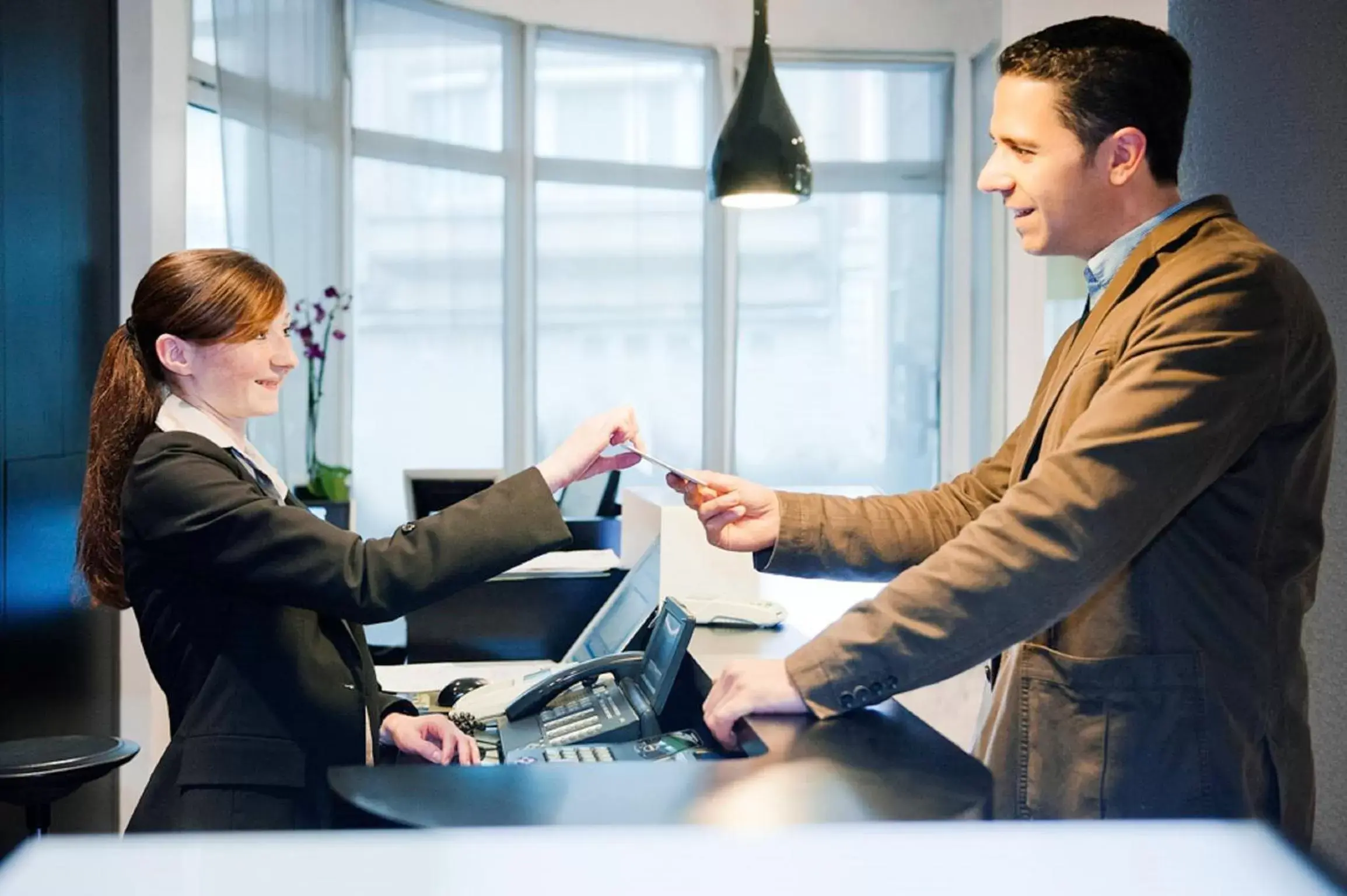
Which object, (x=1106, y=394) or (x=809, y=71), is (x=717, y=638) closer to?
(x=1106, y=394)

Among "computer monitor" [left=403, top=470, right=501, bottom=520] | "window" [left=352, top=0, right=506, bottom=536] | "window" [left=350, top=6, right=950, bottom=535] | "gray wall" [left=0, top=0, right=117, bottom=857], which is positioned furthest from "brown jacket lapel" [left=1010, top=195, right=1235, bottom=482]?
"window" [left=350, top=6, right=950, bottom=535]

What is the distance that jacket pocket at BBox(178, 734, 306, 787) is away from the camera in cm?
136

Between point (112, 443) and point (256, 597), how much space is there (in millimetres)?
314

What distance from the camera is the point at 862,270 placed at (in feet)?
21.4

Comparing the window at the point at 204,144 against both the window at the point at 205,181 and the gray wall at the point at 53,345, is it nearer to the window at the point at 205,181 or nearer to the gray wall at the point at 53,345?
the window at the point at 205,181

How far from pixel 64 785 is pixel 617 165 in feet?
15.7

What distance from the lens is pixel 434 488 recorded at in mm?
3816

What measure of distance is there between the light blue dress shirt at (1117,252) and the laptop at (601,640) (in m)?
0.86

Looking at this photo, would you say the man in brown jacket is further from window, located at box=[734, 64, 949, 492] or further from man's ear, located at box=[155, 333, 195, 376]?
window, located at box=[734, 64, 949, 492]

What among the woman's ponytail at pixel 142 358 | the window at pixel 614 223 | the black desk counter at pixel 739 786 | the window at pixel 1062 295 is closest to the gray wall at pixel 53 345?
the woman's ponytail at pixel 142 358

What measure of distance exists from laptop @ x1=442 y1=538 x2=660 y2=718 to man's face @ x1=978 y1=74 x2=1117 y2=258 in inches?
33.7

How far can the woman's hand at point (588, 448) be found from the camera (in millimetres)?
1440

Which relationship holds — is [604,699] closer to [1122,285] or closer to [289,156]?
[1122,285]

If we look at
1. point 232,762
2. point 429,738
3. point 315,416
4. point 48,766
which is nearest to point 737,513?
point 429,738
